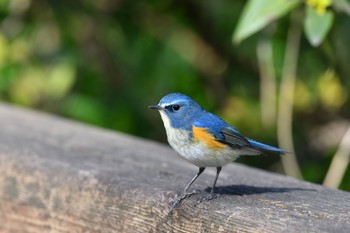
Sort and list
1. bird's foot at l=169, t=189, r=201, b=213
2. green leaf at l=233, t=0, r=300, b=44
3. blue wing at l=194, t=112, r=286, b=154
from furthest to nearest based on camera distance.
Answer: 1. green leaf at l=233, t=0, r=300, b=44
2. blue wing at l=194, t=112, r=286, b=154
3. bird's foot at l=169, t=189, r=201, b=213

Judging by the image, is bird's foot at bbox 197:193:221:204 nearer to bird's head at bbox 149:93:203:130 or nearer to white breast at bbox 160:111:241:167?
white breast at bbox 160:111:241:167

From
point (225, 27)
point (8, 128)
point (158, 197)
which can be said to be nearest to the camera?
point (158, 197)

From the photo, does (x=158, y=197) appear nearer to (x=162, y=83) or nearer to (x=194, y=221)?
(x=194, y=221)

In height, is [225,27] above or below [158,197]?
above

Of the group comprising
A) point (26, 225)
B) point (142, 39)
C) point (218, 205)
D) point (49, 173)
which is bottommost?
point (26, 225)

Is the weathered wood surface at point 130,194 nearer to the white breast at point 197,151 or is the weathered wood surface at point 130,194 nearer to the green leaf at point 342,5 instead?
the white breast at point 197,151

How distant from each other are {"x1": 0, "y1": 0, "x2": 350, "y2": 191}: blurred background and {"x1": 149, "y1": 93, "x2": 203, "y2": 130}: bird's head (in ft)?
5.25

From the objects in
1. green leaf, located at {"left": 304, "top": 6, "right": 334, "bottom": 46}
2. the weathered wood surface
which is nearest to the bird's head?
the weathered wood surface

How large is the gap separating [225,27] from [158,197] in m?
2.84

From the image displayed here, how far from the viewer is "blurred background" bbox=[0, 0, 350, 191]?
4770mm

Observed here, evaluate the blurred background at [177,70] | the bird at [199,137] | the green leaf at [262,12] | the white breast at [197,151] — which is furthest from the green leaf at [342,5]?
the blurred background at [177,70]

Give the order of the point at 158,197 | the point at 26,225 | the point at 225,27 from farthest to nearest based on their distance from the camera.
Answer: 1. the point at 225,27
2. the point at 26,225
3. the point at 158,197

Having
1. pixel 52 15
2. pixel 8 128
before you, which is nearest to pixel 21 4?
pixel 52 15

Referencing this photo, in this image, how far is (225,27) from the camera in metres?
5.21
